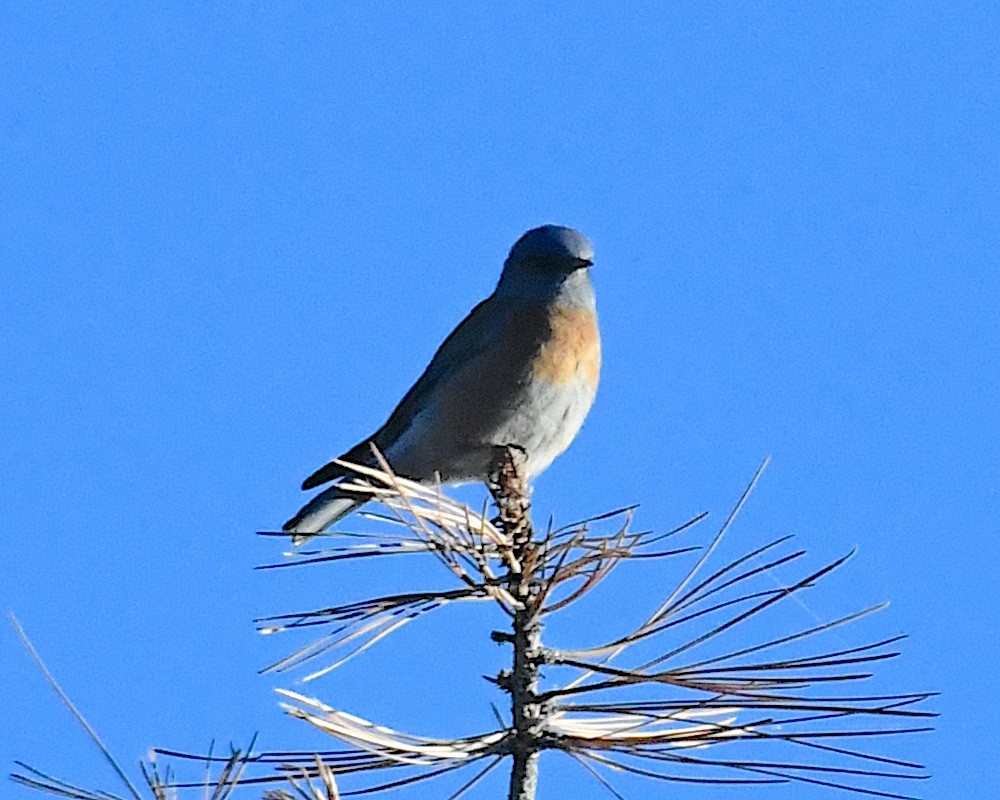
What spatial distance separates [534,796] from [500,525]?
0.65 m

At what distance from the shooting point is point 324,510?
4547mm

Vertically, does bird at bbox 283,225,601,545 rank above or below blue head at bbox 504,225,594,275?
below

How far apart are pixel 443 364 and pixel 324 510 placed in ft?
2.29

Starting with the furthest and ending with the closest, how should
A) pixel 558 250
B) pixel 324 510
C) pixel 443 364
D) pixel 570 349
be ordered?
pixel 443 364
pixel 558 250
pixel 570 349
pixel 324 510

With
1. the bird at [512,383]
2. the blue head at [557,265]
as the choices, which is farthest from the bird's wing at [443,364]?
the blue head at [557,265]

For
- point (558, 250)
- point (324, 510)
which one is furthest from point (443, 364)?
point (324, 510)

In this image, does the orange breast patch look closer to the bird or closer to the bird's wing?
the bird

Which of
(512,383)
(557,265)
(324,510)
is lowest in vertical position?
A: (324,510)

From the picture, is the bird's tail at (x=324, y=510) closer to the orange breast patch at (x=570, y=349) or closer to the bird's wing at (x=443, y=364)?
Answer: the bird's wing at (x=443, y=364)

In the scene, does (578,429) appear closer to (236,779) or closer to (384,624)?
(384,624)

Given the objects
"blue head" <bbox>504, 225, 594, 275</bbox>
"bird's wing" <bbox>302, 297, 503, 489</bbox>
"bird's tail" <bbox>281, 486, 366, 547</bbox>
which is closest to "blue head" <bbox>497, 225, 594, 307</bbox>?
"blue head" <bbox>504, 225, 594, 275</bbox>

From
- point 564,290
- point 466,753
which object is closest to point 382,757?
point 466,753

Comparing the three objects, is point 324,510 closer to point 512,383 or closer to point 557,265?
point 512,383

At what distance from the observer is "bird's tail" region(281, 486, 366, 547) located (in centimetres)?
449
